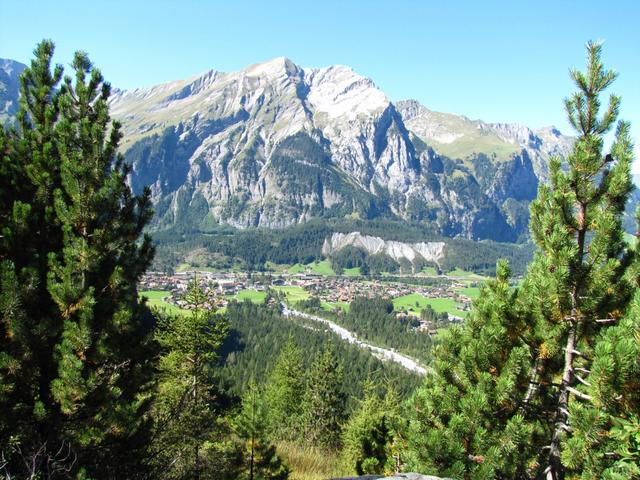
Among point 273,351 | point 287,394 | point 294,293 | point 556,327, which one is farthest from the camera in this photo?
point 294,293

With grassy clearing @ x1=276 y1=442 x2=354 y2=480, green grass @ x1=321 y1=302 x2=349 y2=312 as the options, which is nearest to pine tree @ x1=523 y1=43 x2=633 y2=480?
grassy clearing @ x1=276 y1=442 x2=354 y2=480

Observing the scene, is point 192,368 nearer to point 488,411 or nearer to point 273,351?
point 488,411

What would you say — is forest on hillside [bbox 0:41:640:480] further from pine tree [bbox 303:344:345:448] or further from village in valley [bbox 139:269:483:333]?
village in valley [bbox 139:269:483:333]

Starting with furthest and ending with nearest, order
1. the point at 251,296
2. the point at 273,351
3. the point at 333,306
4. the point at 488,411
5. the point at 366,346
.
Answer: the point at 251,296, the point at 333,306, the point at 366,346, the point at 273,351, the point at 488,411

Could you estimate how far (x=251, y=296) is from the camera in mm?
151625

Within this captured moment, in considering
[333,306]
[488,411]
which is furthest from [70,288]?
[333,306]

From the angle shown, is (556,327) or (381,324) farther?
(381,324)

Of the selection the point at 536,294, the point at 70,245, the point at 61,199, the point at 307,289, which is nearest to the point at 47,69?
the point at 61,199

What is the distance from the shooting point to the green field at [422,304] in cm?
14188

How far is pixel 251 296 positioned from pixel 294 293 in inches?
872

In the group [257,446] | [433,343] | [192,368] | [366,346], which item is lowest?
[366,346]

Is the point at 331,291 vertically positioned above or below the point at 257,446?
below

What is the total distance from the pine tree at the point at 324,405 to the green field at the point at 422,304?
104m

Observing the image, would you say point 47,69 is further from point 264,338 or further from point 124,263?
point 264,338
